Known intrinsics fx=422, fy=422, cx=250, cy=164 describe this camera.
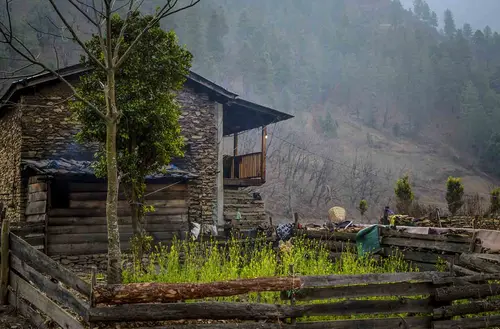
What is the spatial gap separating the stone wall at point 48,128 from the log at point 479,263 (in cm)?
1361

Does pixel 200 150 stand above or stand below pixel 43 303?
above

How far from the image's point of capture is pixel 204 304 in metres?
5.41

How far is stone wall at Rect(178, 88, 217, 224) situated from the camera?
18094 mm

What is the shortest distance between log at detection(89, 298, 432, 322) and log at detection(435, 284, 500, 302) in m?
0.57

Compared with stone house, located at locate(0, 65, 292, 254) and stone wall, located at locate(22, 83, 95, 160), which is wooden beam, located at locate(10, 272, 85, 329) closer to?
stone house, located at locate(0, 65, 292, 254)

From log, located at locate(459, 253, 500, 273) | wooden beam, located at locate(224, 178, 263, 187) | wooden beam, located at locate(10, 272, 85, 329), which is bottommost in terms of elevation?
wooden beam, located at locate(10, 272, 85, 329)

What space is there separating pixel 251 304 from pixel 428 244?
7107 mm

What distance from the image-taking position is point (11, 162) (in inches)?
675

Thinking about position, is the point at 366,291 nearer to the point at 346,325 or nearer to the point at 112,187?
the point at 346,325

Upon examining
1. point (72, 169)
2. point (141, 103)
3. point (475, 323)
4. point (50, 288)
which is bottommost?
point (475, 323)

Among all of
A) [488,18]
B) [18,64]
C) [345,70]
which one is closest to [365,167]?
[345,70]

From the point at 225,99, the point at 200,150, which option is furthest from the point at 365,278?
the point at 225,99

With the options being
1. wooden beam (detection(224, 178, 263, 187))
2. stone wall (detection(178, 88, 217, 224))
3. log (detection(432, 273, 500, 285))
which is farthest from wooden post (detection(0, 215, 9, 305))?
wooden beam (detection(224, 178, 263, 187))

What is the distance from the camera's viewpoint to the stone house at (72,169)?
1483 cm
